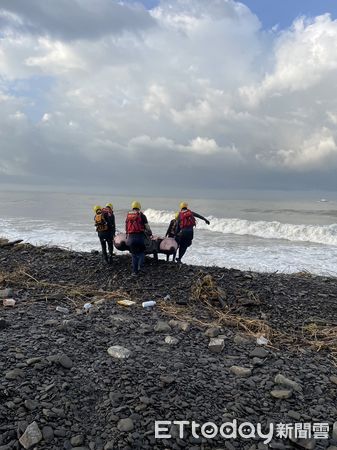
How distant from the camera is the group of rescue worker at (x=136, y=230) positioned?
896 centimetres

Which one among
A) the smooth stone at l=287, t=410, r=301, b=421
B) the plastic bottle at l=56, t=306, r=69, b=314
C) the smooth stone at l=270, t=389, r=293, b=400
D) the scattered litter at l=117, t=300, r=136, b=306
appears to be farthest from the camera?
the scattered litter at l=117, t=300, r=136, b=306

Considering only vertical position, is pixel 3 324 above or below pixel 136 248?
below

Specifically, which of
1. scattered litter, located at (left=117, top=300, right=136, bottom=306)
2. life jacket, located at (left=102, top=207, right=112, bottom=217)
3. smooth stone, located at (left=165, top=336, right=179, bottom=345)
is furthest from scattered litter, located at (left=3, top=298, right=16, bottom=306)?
life jacket, located at (left=102, top=207, right=112, bottom=217)

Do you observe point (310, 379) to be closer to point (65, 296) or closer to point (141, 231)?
point (65, 296)

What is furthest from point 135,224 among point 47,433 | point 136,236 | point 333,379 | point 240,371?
point 47,433

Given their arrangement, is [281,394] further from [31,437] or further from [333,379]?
[31,437]

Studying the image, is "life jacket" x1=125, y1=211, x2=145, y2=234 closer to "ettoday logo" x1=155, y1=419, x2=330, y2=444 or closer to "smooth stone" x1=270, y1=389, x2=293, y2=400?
"smooth stone" x1=270, y1=389, x2=293, y2=400

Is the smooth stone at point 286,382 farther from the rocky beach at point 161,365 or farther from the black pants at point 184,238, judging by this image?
the black pants at point 184,238

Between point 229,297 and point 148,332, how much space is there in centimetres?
267

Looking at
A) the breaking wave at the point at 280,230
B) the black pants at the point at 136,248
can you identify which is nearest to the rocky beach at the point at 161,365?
the black pants at the point at 136,248

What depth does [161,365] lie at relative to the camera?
164 inches

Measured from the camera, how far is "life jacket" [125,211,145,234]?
29.5ft

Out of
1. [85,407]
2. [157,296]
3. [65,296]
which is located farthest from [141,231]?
[85,407]

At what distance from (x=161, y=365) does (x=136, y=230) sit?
16.7 ft
